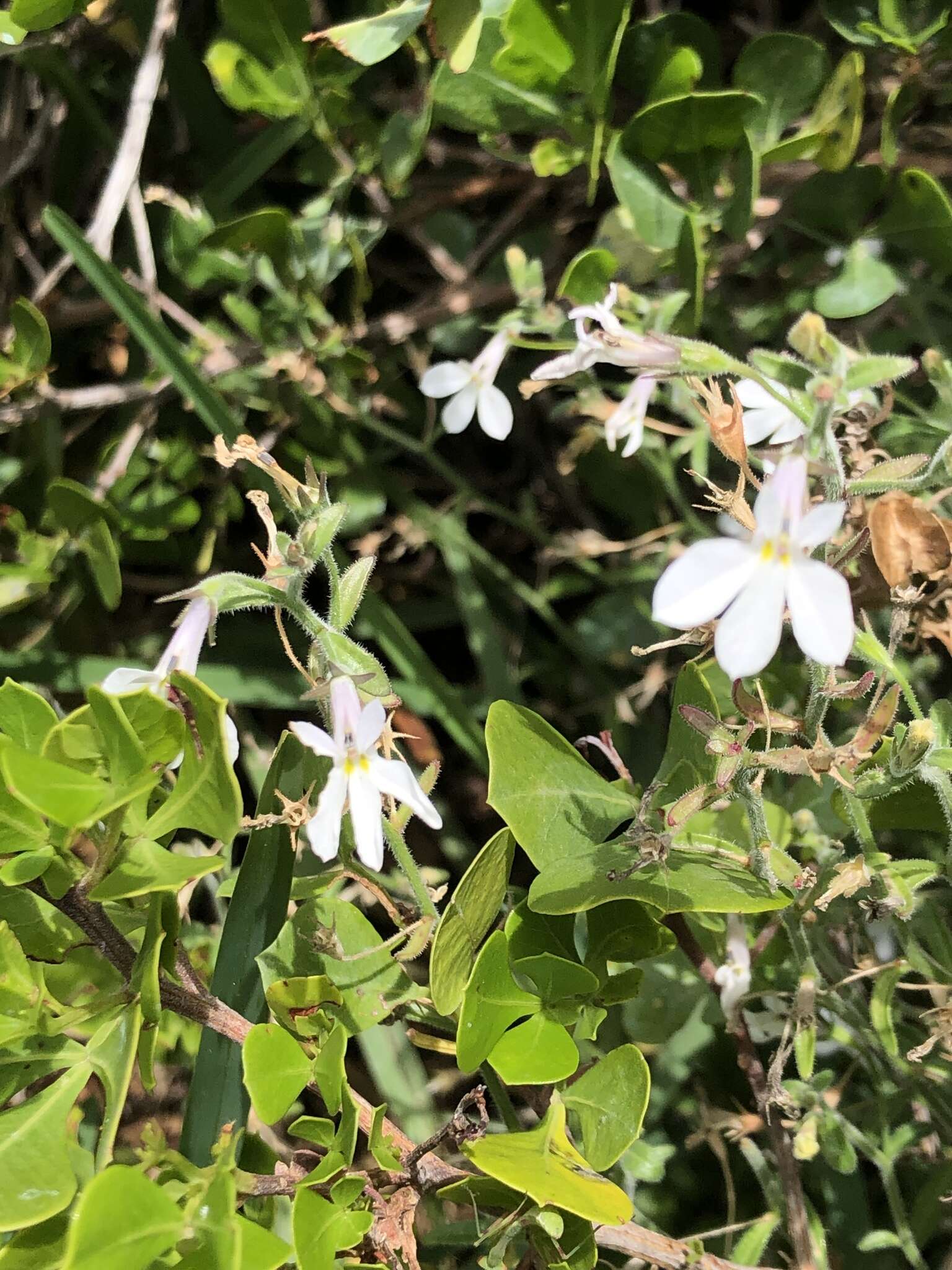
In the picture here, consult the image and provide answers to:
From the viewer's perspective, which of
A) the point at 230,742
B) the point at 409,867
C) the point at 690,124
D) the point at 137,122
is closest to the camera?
the point at 230,742

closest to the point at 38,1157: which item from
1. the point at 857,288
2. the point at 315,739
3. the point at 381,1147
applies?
the point at 381,1147

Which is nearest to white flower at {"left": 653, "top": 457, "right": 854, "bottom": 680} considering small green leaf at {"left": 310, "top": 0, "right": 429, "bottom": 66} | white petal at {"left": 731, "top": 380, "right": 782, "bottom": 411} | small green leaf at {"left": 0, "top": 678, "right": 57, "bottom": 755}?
white petal at {"left": 731, "top": 380, "right": 782, "bottom": 411}

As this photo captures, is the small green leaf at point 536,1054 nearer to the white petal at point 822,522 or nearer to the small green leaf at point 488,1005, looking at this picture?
the small green leaf at point 488,1005

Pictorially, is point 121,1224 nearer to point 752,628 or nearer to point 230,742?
point 230,742

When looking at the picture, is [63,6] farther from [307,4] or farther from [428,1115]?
[428,1115]

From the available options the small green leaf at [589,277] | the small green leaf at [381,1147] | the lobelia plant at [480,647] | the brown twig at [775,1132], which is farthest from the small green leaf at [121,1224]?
the small green leaf at [589,277]

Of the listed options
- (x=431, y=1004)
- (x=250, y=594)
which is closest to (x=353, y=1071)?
(x=431, y=1004)
